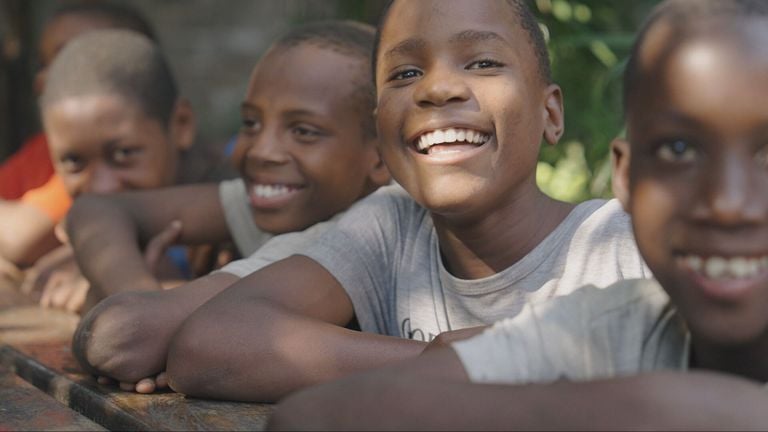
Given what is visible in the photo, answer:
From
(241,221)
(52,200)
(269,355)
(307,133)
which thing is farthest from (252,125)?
(52,200)

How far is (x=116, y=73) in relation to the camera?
143 inches

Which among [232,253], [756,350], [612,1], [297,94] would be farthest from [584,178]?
[756,350]

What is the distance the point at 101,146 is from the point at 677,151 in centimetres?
248

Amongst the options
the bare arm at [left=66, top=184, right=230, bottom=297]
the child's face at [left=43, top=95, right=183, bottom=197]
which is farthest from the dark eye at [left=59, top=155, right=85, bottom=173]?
the bare arm at [left=66, top=184, right=230, bottom=297]

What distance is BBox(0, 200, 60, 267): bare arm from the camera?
3.70m

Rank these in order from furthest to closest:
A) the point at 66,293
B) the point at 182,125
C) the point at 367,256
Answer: the point at 182,125, the point at 66,293, the point at 367,256

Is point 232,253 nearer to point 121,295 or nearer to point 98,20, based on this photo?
point 121,295

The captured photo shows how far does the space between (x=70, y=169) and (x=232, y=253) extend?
63cm

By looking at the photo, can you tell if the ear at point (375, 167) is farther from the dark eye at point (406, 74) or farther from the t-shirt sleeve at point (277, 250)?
the dark eye at point (406, 74)

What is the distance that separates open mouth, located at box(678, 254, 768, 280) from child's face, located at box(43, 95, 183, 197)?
245 cm

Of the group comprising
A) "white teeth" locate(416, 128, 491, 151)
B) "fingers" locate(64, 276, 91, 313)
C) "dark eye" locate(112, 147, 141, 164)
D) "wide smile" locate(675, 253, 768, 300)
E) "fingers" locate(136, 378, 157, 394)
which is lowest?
"fingers" locate(136, 378, 157, 394)

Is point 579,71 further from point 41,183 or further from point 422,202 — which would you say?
point 422,202

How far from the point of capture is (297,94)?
9.22 feet

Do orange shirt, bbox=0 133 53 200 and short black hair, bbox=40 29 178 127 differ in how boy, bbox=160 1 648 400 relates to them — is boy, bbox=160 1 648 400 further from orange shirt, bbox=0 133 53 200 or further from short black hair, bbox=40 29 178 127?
orange shirt, bbox=0 133 53 200
